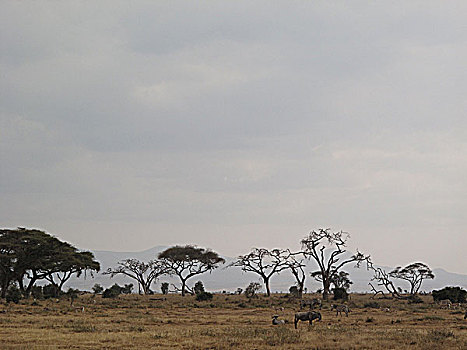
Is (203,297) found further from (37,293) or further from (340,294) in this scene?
(37,293)

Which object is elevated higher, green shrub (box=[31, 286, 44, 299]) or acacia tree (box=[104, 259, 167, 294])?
acacia tree (box=[104, 259, 167, 294])

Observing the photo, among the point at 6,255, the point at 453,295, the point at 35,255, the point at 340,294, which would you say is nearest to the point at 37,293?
the point at 35,255

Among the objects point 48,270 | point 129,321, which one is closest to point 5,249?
point 48,270

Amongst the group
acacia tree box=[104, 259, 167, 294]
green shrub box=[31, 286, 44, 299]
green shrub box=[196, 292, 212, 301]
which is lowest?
green shrub box=[196, 292, 212, 301]

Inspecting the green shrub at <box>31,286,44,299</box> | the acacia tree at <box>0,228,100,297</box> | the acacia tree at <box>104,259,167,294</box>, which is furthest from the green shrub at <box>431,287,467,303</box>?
the green shrub at <box>31,286,44,299</box>

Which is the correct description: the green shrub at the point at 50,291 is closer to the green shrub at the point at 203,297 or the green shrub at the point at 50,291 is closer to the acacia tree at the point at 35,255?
the acacia tree at the point at 35,255

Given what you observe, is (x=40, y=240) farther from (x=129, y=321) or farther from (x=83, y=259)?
(x=129, y=321)

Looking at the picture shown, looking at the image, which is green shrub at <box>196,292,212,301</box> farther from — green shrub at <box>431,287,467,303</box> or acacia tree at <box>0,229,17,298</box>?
green shrub at <box>431,287,467,303</box>

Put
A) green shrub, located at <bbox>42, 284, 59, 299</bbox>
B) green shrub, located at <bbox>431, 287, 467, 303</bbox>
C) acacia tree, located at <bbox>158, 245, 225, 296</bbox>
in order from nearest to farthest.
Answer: green shrub, located at <bbox>431, 287, 467, 303</bbox>
green shrub, located at <bbox>42, 284, 59, 299</bbox>
acacia tree, located at <bbox>158, 245, 225, 296</bbox>

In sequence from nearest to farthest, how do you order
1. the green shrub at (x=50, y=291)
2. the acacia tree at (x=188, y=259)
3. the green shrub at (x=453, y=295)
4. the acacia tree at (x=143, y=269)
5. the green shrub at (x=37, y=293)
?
the green shrub at (x=453, y=295) < the green shrub at (x=37, y=293) < the green shrub at (x=50, y=291) < the acacia tree at (x=188, y=259) < the acacia tree at (x=143, y=269)

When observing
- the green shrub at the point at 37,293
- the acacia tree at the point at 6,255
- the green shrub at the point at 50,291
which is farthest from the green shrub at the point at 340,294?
→ the acacia tree at the point at 6,255

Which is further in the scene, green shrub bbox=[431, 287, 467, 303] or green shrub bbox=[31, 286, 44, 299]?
green shrub bbox=[31, 286, 44, 299]

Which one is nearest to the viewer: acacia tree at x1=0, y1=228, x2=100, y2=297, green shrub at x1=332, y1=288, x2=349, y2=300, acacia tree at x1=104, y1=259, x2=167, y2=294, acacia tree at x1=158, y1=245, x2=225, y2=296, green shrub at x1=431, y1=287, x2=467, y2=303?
acacia tree at x1=0, y1=228, x2=100, y2=297

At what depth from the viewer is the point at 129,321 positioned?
3428 centimetres
